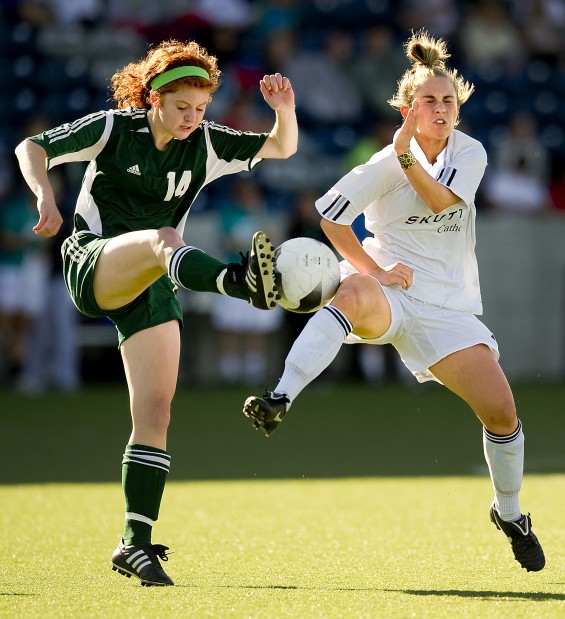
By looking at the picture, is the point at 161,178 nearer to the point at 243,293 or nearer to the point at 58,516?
the point at 243,293

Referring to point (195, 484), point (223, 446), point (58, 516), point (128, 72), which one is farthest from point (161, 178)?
point (223, 446)

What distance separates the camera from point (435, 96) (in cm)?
496

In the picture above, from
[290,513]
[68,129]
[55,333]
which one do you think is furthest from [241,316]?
[68,129]

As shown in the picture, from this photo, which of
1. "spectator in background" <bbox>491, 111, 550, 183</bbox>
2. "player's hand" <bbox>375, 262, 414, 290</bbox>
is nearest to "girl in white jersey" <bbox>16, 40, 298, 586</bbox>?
"player's hand" <bbox>375, 262, 414, 290</bbox>

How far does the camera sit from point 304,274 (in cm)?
446

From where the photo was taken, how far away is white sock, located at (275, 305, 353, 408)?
4.48 m

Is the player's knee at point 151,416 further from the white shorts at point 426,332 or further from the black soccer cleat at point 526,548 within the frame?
the black soccer cleat at point 526,548

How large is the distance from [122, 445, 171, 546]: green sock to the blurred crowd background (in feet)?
24.5

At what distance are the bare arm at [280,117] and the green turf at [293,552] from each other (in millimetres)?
1736

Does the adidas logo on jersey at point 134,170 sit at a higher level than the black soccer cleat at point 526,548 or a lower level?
higher

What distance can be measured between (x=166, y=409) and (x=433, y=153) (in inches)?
61.8

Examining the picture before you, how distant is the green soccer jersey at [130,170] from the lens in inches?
193

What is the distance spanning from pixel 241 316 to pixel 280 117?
766 centimetres

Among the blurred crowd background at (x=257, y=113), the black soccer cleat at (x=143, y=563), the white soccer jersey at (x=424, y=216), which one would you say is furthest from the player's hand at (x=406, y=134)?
the blurred crowd background at (x=257, y=113)
